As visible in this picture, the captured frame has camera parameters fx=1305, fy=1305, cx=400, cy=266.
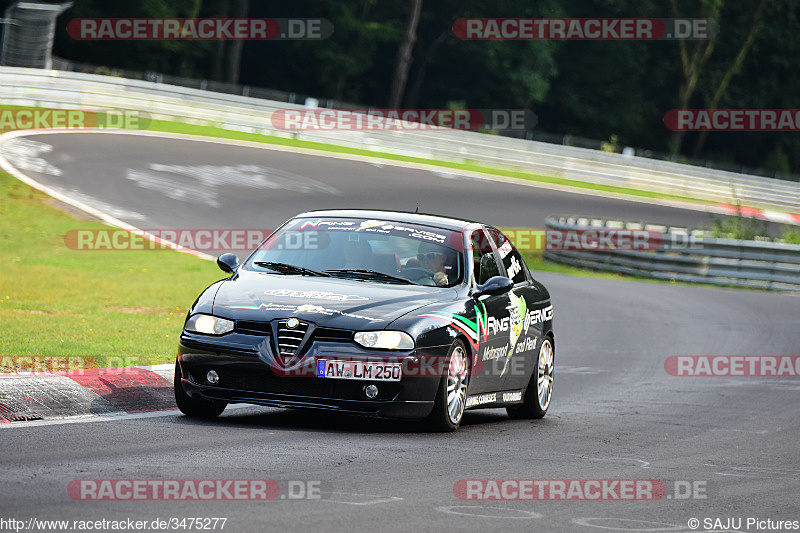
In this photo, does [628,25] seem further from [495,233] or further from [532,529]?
[532,529]

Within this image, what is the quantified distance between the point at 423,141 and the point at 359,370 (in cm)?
3130

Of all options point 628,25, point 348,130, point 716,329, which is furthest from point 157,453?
point 628,25

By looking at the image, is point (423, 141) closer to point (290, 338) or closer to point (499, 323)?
point (499, 323)

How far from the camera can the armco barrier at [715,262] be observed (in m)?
25.9

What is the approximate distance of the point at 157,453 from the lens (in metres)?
7.31

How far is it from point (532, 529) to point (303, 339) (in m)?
2.88

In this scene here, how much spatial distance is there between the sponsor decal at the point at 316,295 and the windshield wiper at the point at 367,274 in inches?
21.9

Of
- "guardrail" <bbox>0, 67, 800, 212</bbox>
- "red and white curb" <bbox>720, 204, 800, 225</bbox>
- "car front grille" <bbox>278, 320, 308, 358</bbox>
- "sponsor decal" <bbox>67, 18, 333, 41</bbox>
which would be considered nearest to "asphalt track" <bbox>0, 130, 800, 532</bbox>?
"car front grille" <bbox>278, 320, 308, 358</bbox>

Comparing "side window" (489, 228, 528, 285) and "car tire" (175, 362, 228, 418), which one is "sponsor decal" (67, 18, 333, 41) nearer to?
"side window" (489, 228, 528, 285)

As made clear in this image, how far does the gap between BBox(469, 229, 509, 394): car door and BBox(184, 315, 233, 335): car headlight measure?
73.7 inches

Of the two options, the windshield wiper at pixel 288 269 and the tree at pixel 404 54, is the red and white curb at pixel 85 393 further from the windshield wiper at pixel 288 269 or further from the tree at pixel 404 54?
the tree at pixel 404 54

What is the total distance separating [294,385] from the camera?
27.9 ft

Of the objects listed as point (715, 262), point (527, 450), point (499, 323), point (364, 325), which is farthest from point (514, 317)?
point (715, 262)

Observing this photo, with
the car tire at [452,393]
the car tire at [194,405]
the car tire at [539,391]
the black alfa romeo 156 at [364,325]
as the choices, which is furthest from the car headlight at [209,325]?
the car tire at [539,391]
